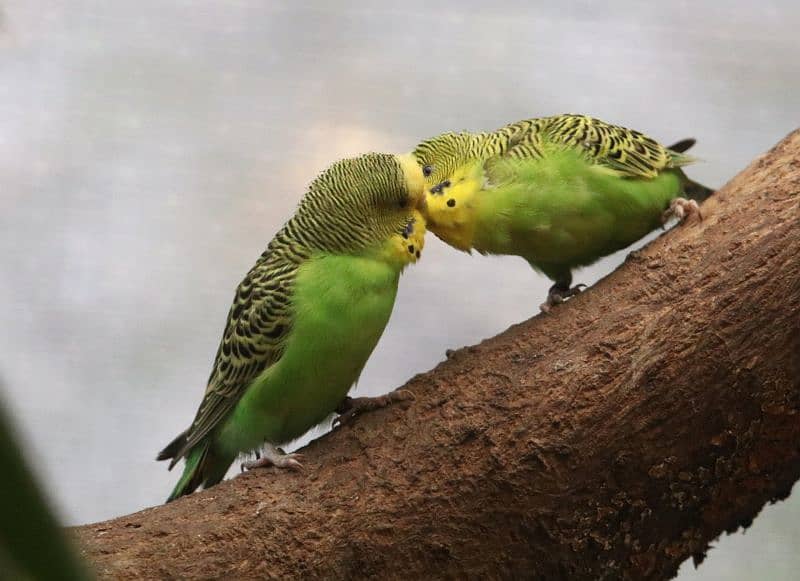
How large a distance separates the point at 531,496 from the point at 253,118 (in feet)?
8.89

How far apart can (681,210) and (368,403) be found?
4.62 ft

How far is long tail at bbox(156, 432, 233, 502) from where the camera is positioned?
3523 millimetres

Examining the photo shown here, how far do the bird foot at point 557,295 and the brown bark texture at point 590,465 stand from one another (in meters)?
0.28

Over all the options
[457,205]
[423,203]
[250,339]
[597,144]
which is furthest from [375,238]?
[597,144]

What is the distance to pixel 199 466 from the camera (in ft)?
11.6

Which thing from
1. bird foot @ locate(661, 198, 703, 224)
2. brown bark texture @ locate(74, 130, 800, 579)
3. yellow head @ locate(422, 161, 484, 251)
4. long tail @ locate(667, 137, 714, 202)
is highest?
yellow head @ locate(422, 161, 484, 251)

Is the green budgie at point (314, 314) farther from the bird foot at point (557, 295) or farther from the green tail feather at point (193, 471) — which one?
the bird foot at point (557, 295)

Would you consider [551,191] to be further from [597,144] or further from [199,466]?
[199,466]

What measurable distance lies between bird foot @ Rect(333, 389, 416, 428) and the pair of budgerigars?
0.03 feet

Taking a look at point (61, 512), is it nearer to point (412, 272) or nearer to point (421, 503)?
point (421, 503)

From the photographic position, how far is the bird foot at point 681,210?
3195 mm

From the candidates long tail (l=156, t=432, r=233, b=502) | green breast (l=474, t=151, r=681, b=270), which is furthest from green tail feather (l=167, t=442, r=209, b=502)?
green breast (l=474, t=151, r=681, b=270)

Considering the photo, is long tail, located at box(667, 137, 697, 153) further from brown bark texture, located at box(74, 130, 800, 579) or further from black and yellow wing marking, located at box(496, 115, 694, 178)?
brown bark texture, located at box(74, 130, 800, 579)

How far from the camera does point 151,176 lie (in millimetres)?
4660
